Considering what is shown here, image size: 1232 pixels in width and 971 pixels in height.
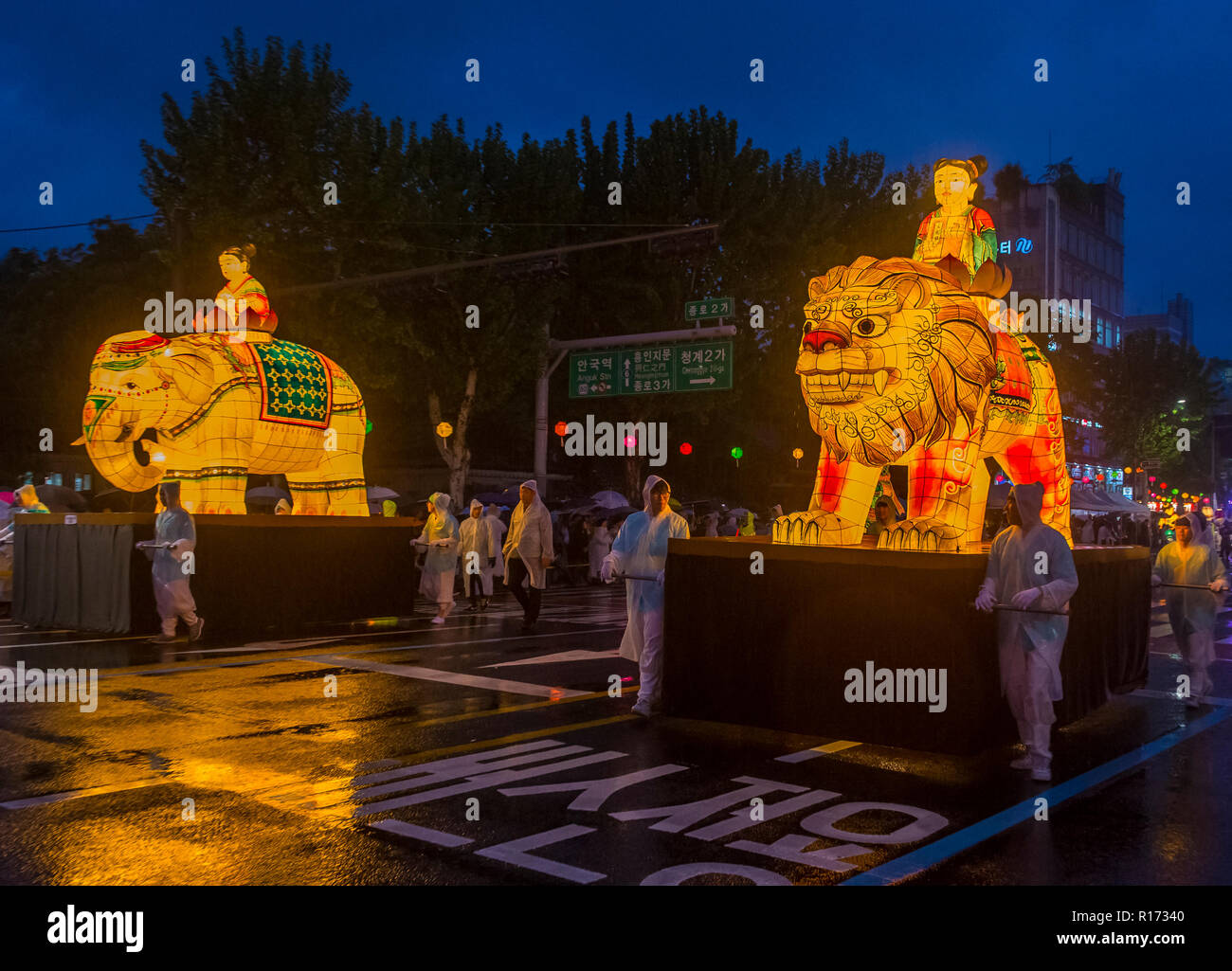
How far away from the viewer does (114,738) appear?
24.6ft

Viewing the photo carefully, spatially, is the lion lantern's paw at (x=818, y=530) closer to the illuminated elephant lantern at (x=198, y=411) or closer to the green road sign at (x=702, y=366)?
the illuminated elephant lantern at (x=198, y=411)

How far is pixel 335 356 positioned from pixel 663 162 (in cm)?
1155

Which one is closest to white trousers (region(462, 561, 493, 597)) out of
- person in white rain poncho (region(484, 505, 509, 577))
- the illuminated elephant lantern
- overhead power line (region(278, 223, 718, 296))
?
person in white rain poncho (region(484, 505, 509, 577))

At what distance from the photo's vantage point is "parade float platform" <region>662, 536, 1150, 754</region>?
7.14m

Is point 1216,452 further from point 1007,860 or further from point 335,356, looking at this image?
point 1007,860

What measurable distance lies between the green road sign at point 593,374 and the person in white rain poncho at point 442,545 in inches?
387

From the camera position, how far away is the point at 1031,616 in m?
7.11

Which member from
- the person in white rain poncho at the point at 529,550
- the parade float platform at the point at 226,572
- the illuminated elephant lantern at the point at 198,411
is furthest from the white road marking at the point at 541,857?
the illuminated elephant lantern at the point at 198,411

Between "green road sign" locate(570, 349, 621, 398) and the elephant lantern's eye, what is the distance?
1675 centimetres

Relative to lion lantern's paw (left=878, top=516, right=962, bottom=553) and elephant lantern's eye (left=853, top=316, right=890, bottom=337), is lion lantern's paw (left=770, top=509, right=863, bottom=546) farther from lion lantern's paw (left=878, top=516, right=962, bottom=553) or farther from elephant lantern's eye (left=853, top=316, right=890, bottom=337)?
elephant lantern's eye (left=853, top=316, right=890, bottom=337)

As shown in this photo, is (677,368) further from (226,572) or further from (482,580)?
(226,572)

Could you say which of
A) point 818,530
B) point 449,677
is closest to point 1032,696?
point 818,530

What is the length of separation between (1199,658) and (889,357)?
15.2 feet
